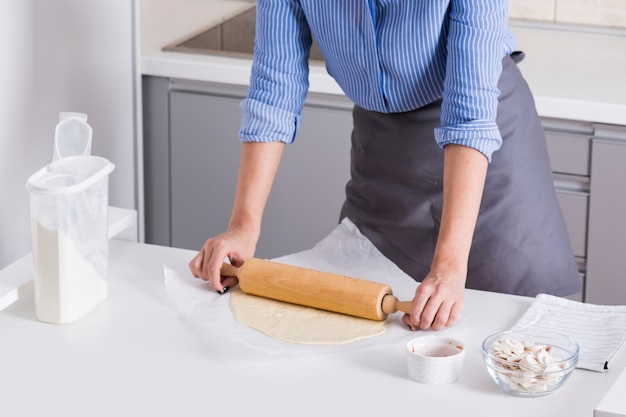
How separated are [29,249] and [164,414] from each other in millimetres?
853

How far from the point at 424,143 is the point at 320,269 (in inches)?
13.4

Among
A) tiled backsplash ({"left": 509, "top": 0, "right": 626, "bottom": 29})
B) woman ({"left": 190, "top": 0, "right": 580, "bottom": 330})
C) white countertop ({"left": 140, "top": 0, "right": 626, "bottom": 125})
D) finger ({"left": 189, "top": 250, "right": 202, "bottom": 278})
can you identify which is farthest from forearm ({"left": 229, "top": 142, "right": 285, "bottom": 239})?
tiled backsplash ({"left": 509, "top": 0, "right": 626, "bottom": 29})

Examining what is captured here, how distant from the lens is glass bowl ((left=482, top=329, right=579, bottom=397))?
3.91 ft

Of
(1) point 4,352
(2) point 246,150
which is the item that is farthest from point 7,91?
(1) point 4,352

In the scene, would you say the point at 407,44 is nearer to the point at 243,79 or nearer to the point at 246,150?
the point at 246,150

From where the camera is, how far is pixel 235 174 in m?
2.61

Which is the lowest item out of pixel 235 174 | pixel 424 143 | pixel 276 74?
pixel 235 174

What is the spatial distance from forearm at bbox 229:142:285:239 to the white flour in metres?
0.27

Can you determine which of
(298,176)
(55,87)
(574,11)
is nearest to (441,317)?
(55,87)

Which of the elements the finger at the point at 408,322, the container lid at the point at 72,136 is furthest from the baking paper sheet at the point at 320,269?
the container lid at the point at 72,136

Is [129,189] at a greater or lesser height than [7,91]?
lesser

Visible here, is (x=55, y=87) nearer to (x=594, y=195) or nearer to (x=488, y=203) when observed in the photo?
(x=488, y=203)

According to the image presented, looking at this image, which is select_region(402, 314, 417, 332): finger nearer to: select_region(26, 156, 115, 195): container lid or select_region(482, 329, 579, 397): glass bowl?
select_region(482, 329, 579, 397): glass bowl

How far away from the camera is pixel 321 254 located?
1630 mm
